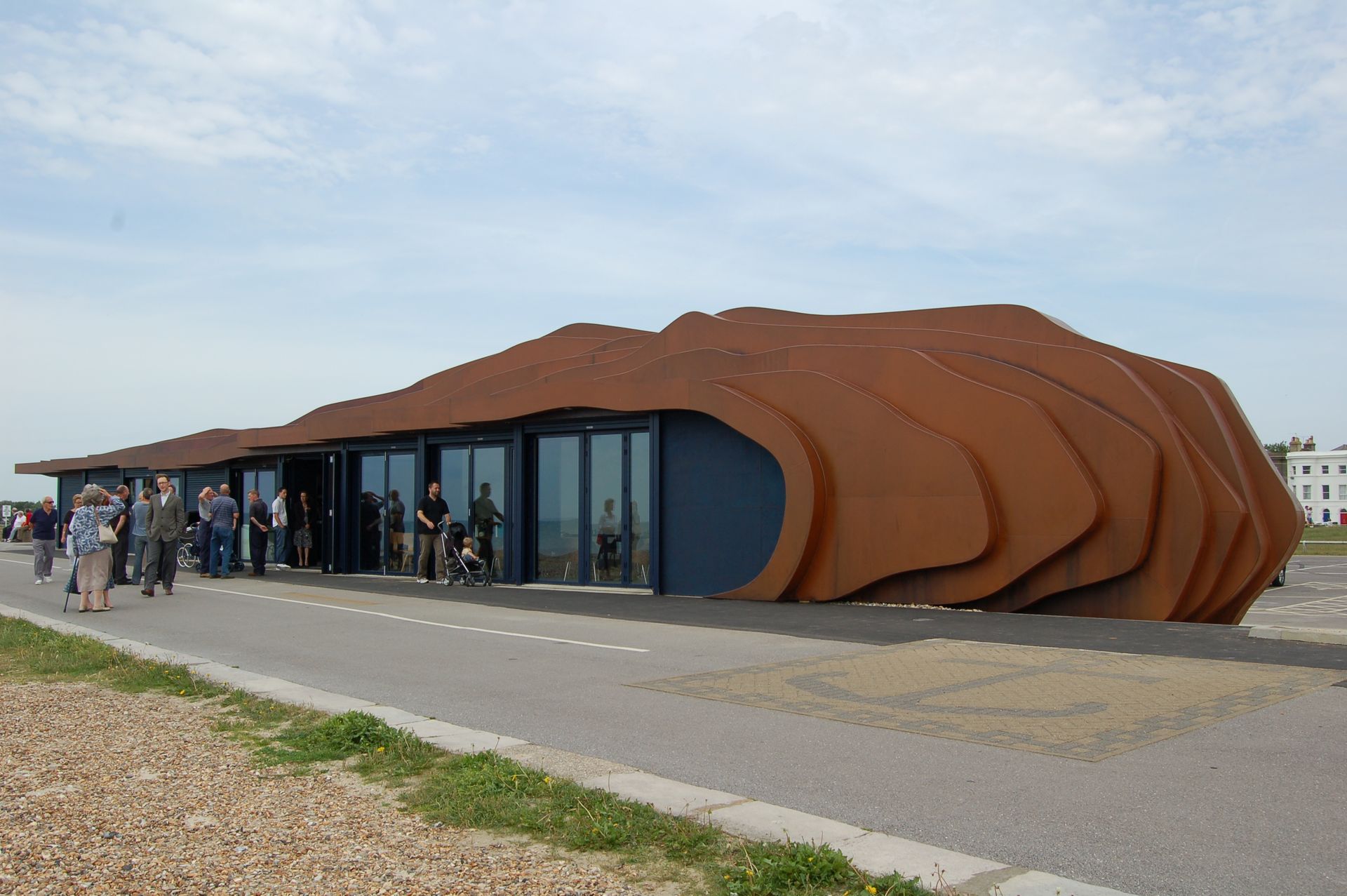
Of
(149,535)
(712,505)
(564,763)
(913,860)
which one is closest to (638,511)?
(712,505)

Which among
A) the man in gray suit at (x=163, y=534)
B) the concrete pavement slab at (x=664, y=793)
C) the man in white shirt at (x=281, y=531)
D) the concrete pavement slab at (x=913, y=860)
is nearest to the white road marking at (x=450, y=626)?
the man in gray suit at (x=163, y=534)

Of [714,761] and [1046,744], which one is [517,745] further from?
[1046,744]

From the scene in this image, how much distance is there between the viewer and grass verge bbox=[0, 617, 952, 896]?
4.21 m

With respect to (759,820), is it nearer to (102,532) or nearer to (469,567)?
(102,532)

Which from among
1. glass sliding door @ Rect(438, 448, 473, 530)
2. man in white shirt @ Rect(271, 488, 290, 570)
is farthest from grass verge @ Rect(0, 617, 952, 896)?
man in white shirt @ Rect(271, 488, 290, 570)

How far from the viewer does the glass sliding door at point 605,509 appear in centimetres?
1906

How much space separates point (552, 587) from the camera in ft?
65.5

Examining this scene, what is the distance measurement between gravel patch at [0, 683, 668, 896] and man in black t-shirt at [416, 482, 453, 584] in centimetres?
1367

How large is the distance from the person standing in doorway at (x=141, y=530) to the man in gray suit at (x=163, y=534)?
0.48 metres

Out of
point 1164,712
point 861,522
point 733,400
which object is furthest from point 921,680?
point 733,400

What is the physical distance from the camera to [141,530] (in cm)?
2012

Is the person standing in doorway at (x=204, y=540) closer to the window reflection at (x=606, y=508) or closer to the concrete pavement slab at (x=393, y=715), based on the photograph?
the window reflection at (x=606, y=508)

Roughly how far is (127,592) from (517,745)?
1532 centimetres

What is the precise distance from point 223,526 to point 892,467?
46.0ft
